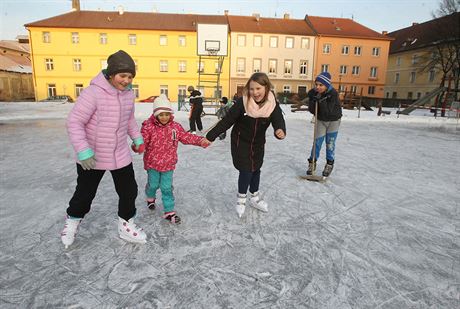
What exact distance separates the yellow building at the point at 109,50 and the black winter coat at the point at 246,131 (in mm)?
32663

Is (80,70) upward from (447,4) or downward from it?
downward

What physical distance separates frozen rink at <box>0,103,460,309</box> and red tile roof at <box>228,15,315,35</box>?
3335 cm

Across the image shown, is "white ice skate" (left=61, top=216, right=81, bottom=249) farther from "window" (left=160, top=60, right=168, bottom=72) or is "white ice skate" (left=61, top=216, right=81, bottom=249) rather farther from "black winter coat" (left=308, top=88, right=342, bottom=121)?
"window" (left=160, top=60, right=168, bottom=72)

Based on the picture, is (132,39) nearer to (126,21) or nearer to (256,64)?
(126,21)

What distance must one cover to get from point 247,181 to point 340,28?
130 ft

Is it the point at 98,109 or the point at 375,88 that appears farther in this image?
the point at 375,88

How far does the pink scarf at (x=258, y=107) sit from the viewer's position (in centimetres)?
295

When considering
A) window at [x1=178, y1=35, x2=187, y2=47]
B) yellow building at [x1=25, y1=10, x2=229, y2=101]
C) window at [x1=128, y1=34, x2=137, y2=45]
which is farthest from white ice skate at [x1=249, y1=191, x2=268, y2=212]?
window at [x1=128, y1=34, x2=137, y2=45]

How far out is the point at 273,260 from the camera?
98.9 inches

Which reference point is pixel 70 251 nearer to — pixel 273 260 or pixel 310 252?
pixel 273 260

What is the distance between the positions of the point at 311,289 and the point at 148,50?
1394 inches

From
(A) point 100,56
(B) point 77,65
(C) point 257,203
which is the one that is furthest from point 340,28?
(C) point 257,203

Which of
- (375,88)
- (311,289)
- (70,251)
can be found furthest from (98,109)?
(375,88)

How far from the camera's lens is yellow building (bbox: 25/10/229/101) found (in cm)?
3309
